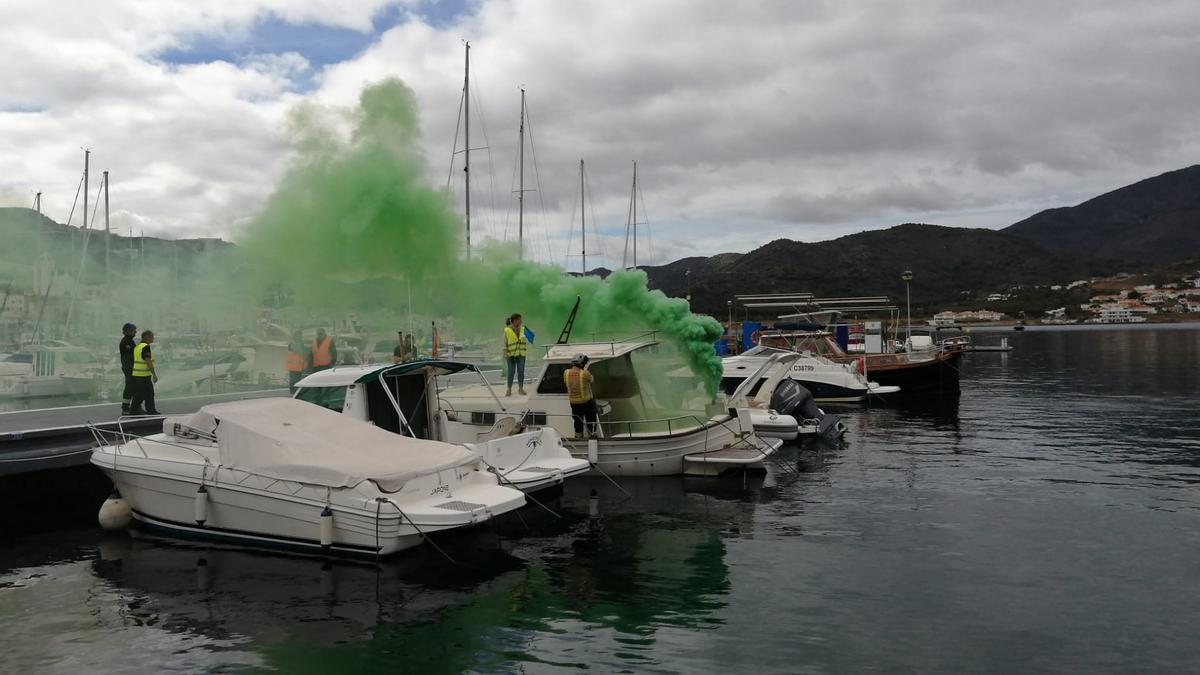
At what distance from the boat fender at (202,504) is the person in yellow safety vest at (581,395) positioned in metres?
7.47

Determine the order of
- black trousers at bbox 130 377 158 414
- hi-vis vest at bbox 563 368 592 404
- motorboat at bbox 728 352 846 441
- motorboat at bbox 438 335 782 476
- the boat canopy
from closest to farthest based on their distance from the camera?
the boat canopy < black trousers at bbox 130 377 158 414 < hi-vis vest at bbox 563 368 592 404 < motorboat at bbox 438 335 782 476 < motorboat at bbox 728 352 846 441

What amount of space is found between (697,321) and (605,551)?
446 inches


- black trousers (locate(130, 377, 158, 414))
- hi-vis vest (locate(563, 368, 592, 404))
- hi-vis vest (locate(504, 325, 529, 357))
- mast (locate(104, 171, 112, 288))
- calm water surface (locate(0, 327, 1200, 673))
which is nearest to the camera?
calm water surface (locate(0, 327, 1200, 673))

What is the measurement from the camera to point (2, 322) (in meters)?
32.8

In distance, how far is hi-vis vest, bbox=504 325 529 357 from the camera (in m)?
18.7

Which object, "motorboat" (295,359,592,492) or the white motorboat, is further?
"motorboat" (295,359,592,492)

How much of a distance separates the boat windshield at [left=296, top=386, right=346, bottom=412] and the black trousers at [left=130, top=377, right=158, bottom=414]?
135 inches

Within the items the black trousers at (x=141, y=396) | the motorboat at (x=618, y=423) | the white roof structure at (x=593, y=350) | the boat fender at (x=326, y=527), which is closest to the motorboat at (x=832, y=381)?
the motorboat at (x=618, y=423)

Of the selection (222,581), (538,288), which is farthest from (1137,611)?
(538,288)

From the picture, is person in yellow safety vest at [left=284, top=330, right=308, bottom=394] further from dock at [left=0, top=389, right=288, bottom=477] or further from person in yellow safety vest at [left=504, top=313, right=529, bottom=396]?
person in yellow safety vest at [left=504, top=313, right=529, bottom=396]

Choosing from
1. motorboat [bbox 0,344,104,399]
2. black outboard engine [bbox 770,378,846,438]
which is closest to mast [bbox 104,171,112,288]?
motorboat [bbox 0,344,104,399]

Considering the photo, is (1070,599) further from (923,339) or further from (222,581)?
(923,339)

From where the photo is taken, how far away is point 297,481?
1105 cm

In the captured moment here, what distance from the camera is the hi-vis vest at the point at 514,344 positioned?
61.4 ft
